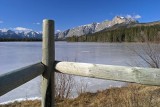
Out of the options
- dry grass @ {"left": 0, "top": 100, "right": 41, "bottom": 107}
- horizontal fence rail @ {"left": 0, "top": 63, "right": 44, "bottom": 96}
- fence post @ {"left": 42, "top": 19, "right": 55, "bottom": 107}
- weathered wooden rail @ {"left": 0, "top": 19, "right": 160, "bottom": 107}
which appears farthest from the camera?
dry grass @ {"left": 0, "top": 100, "right": 41, "bottom": 107}

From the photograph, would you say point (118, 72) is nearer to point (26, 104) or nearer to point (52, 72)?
point (52, 72)

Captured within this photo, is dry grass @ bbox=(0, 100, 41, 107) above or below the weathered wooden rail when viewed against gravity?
below

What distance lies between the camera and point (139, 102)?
367 centimetres

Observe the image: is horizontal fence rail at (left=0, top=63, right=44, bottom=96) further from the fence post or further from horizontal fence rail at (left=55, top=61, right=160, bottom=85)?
horizontal fence rail at (left=55, top=61, right=160, bottom=85)

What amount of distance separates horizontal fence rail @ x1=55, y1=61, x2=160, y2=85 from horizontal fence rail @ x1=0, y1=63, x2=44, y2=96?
12.3 inches

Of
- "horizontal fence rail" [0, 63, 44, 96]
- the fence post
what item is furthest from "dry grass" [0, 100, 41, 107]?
"horizontal fence rail" [0, 63, 44, 96]

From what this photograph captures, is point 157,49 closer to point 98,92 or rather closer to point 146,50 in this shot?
point 146,50

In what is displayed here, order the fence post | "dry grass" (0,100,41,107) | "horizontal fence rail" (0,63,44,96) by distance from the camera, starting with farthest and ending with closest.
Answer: "dry grass" (0,100,41,107) → the fence post → "horizontal fence rail" (0,63,44,96)

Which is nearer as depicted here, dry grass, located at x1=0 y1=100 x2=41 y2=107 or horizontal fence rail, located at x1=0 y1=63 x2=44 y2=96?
horizontal fence rail, located at x1=0 y1=63 x2=44 y2=96

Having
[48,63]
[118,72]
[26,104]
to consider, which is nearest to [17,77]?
[48,63]

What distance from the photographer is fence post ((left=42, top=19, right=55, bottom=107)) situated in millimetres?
2648

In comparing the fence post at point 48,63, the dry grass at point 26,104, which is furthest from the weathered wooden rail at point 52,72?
the dry grass at point 26,104

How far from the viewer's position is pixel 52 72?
2682mm

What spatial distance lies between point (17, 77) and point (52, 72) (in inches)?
26.6
